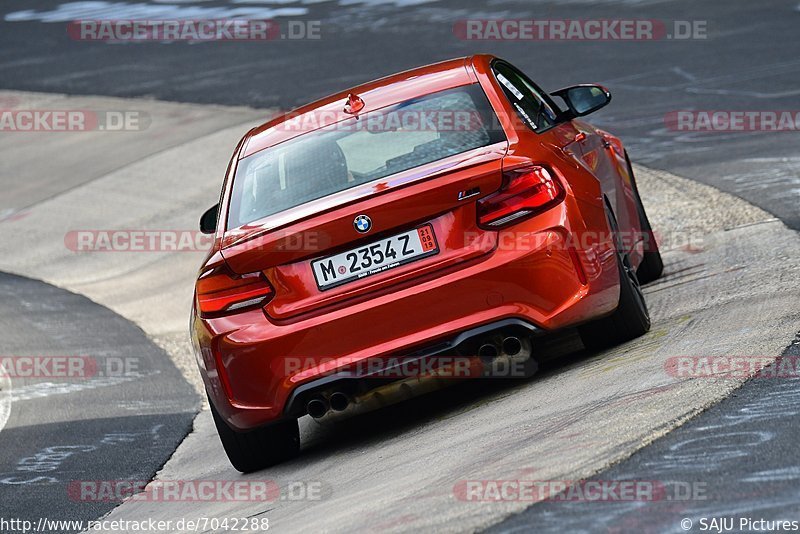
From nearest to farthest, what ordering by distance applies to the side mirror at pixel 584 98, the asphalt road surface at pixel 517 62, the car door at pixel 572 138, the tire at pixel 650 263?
the car door at pixel 572 138 → the side mirror at pixel 584 98 → the tire at pixel 650 263 → the asphalt road surface at pixel 517 62

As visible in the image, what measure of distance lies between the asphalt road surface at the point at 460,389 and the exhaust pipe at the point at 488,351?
24 cm

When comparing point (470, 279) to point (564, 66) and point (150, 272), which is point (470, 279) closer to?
point (150, 272)

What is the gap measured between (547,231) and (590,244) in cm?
A: 27

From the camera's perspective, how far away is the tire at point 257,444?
20.7ft

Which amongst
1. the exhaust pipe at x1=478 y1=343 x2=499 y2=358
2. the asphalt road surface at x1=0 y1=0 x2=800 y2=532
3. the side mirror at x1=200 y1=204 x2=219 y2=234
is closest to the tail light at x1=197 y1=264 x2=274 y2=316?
the asphalt road surface at x1=0 y1=0 x2=800 y2=532

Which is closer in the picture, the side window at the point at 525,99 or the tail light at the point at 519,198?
the tail light at the point at 519,198

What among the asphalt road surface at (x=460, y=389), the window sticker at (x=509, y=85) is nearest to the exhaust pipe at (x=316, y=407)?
the asphalt road surface at (x=460, y=389)

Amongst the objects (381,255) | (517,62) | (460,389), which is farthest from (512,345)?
(517,62)

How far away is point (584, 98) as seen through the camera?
7.37m

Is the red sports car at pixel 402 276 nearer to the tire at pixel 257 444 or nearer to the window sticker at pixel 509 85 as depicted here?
the tire at pixel 257 444

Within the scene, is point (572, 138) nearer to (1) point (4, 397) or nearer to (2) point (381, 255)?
(2) point (381, 255)

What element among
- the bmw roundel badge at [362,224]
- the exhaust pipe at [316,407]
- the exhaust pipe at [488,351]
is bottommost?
the exhaust pipe at [316,407]

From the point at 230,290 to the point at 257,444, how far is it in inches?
32.3

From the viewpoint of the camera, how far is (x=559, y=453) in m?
4.76
